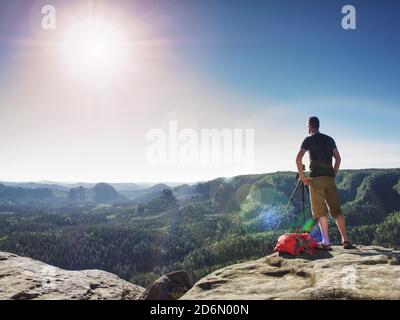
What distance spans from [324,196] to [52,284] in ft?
40.5

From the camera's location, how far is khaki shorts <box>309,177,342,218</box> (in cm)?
1343

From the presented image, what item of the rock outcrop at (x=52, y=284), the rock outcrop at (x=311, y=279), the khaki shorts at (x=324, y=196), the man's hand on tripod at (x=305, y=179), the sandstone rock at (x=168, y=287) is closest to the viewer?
the rock outcrop at (x=311, y=279)

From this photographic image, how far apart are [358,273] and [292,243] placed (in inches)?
147

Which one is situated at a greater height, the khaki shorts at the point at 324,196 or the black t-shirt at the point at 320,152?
the black t-shirt at the point at 320,152

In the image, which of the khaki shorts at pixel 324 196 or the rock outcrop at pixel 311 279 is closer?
the rock outcrop at pixel 311 279

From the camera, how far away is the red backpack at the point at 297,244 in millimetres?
12242

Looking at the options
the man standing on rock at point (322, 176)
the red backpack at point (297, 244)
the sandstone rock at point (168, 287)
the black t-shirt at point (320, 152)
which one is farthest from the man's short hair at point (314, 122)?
the sandstone rock at point (168, 287)

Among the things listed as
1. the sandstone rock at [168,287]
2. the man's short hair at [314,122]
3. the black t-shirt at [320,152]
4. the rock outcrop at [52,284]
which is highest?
the man's short hair at [314,122]

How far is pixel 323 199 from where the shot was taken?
13602mm

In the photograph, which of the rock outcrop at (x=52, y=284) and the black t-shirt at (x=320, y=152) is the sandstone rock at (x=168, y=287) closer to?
the rock outcrop at (x=52, y=284)

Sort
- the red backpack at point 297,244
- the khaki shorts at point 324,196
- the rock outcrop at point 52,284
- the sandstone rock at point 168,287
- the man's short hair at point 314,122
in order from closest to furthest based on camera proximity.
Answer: the red backpack at point 297,244, the rock outcrop at point 52,284, the khaki shorts at point 324,196, the man's short hair at point 314,122, the sandstone rock at point 168,287

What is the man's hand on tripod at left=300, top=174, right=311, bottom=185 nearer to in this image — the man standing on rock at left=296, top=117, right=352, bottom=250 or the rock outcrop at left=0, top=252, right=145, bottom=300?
the man standing on rock at left=296, top=117, right=352, bottom=250

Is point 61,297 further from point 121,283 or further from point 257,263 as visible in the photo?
point 257,263

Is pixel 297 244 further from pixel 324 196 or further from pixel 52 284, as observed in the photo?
pixel 52 284
